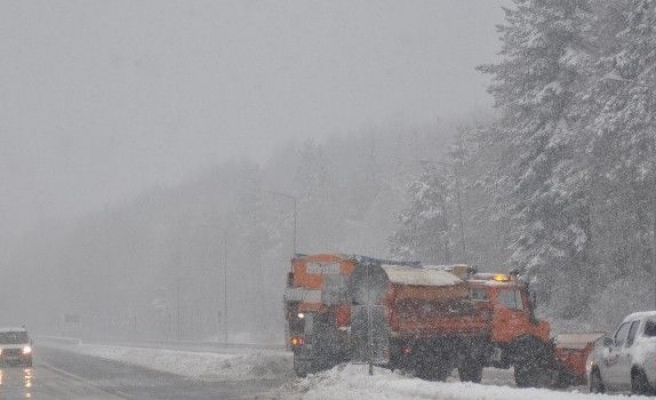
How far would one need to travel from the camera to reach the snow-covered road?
17.3 metres

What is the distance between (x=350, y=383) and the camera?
2250 centimetres

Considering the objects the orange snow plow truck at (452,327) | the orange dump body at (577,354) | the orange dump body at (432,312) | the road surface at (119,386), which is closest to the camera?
the orange dump body at (577,354)

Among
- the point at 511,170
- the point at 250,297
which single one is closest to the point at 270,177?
the point at 250,297

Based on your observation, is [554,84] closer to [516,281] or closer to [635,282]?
[635,282]

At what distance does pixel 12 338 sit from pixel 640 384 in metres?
34.6

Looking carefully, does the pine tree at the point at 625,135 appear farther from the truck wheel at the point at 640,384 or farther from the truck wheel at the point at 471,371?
the truck wheel at the point at 640,384

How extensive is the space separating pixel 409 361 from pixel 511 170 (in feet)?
73.9

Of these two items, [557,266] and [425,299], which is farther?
[557,266]

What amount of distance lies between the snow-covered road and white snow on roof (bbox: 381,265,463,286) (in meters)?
2.21

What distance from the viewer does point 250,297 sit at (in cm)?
12200

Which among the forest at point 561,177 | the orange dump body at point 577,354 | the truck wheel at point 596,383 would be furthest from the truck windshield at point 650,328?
the forest at point 561,177

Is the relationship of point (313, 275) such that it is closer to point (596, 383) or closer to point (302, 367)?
point (302, 367)

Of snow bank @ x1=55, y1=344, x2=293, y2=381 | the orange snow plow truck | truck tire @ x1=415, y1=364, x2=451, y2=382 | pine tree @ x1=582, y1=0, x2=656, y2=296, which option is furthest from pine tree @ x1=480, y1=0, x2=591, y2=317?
truck tire @ x1=415, y1=364, x2=451, y2=382

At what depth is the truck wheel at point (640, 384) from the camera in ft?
55.5
